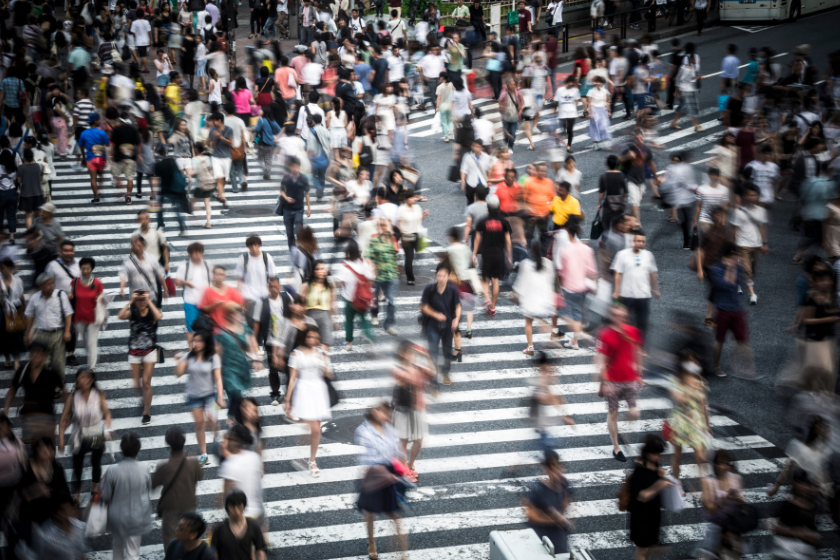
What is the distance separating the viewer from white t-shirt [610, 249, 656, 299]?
1154 cm

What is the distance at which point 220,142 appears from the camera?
1842 cm

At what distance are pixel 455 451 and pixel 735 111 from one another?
13.8m

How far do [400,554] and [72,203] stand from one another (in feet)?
46.8

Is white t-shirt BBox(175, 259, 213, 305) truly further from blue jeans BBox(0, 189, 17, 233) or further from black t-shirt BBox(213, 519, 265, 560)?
blue jeans BBox(0, 189, 17, 233)

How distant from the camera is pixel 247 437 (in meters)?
8.09

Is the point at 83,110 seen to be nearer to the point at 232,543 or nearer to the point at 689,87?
the point at 689,87

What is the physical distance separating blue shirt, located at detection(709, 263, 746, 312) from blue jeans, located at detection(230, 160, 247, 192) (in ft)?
37.9

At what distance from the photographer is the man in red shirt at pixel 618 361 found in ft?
32.4

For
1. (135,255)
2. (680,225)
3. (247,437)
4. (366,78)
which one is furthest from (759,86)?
(247,437)

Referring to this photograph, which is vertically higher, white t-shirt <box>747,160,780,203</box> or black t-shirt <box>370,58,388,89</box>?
black t-shirt <box>370,58,388,89</box>

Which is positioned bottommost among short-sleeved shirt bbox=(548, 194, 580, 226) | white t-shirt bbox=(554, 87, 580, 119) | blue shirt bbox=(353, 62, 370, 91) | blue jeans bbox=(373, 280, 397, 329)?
blue jeans bbox=(373, 280, 397, 329)

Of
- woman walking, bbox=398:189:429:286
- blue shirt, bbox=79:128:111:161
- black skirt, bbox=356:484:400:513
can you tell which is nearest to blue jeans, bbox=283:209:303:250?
woman walking, bbox=398:189:429:286

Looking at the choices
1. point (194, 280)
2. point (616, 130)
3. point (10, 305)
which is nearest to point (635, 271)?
point (194, 280)

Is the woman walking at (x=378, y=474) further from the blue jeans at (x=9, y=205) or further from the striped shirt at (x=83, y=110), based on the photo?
the striped shirt at (x=83, y=110)
